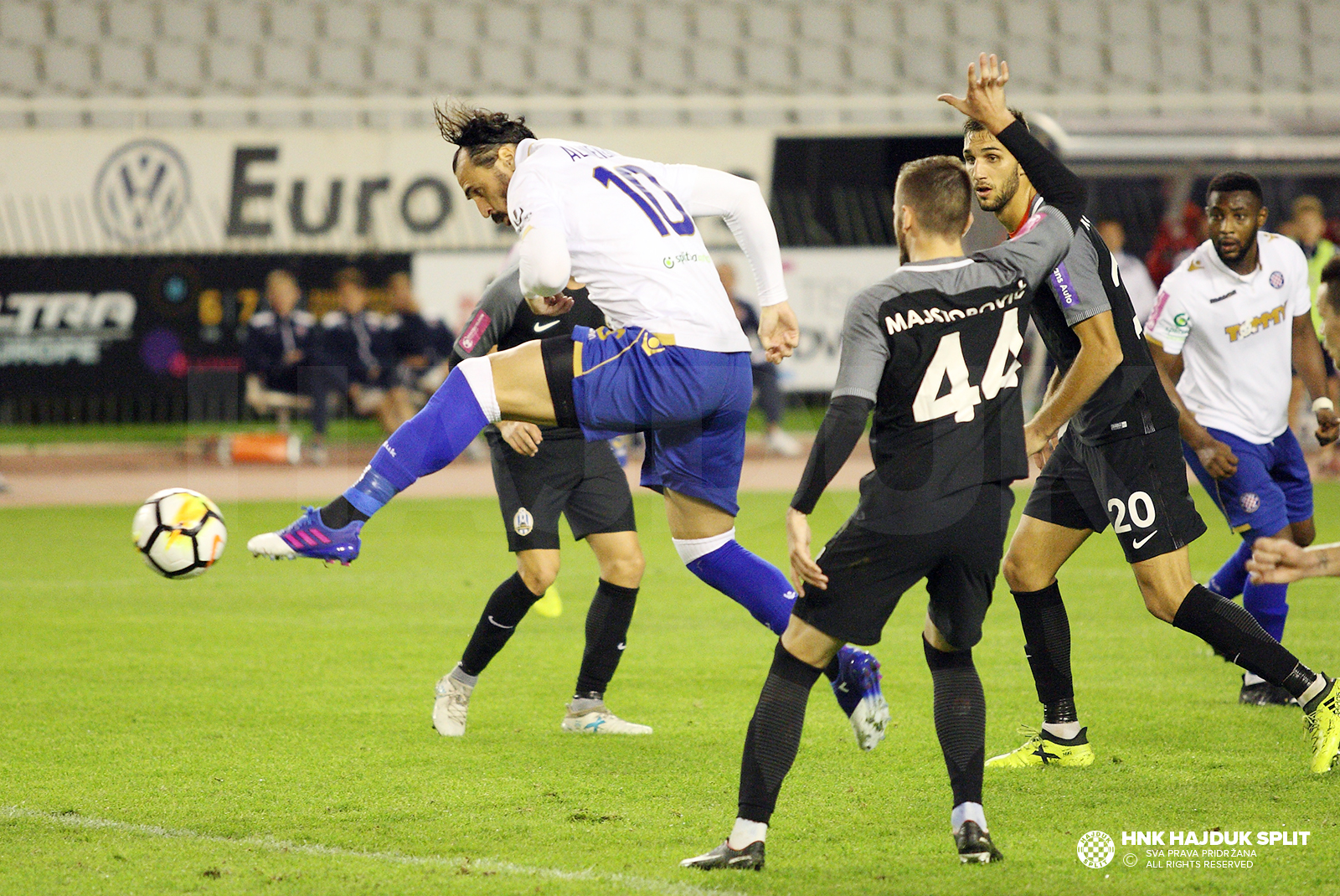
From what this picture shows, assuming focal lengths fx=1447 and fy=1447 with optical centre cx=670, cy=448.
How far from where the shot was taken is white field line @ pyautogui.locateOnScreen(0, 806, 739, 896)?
379 centimetres

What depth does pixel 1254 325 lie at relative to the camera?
20.5 ft

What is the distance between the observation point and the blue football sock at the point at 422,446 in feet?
14.3

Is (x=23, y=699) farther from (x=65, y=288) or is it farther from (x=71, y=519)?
(x=65, y=288)

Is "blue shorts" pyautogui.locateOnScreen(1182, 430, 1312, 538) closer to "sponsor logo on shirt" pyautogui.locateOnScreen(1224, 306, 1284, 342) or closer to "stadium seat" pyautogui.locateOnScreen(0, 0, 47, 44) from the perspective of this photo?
"sponsor logo on shirt" pyautogui.locateOnScreen(1224, 306, 1284, 342)

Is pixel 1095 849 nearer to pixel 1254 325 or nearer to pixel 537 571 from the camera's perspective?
pixel 537 571

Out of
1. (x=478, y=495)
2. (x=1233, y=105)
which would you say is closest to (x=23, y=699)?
(x=478, y=495)

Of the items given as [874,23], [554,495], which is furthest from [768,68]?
[554,495]

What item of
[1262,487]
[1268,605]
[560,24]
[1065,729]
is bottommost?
[1065,729]

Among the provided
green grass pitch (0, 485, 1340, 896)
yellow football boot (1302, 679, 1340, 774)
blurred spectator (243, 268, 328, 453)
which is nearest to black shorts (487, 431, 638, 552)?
green grass pitch (0, 485, 1340, 896)

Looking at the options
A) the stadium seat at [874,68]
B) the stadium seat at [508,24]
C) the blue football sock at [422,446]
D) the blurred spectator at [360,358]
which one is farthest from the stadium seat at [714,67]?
the blue football sock at [422,446]

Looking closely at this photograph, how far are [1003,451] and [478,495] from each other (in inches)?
427

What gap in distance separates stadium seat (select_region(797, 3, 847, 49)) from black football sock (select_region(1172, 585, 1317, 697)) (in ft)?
64.8

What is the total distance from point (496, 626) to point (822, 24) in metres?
19.5

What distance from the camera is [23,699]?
20.4 ft
